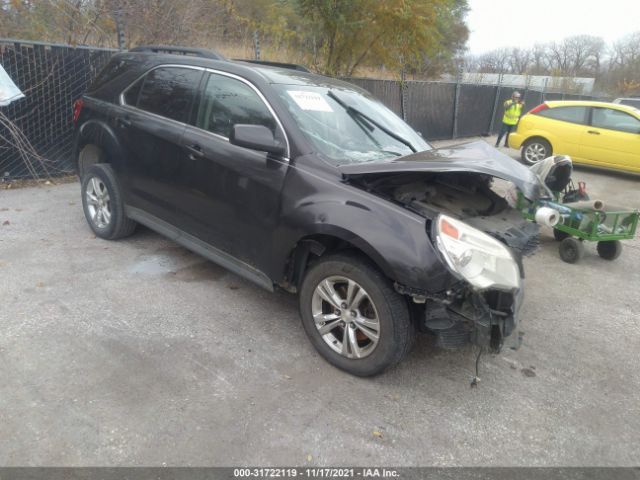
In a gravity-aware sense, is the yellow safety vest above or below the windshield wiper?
above

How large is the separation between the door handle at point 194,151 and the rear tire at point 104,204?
114cm

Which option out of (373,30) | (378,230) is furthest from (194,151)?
(373,30)

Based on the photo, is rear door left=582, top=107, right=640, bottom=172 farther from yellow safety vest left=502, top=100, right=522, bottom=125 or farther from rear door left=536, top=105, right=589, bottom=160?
Result: yellow safety vest left=502, top=100, right=522, bottom=125

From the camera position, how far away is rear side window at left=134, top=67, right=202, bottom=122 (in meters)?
3.96

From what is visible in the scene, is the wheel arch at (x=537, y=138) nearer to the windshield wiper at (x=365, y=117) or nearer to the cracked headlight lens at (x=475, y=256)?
the windshield wiper at (x=365, y=117)

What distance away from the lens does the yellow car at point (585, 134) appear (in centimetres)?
1030

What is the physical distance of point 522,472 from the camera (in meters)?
2.40

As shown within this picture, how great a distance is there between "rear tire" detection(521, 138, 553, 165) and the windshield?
27.5 ft

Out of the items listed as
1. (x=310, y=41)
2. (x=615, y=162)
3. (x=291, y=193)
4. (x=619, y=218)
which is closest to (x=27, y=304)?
(x=291, y=193)

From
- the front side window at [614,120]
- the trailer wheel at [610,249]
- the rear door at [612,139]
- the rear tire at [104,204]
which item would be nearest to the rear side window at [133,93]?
the rear tire at [104,204]

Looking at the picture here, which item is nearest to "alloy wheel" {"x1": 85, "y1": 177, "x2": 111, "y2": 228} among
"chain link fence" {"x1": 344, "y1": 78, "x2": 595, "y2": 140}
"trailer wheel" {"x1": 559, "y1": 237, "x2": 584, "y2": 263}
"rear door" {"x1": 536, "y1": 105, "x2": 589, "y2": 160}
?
"trailer wheel" {"x1": 559, "y1": 237, "x2": 584, "y2": 263}

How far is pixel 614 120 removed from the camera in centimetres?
1049

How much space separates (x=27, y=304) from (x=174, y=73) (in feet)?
7.19

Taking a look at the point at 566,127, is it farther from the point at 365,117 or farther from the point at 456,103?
the point at 365,117
